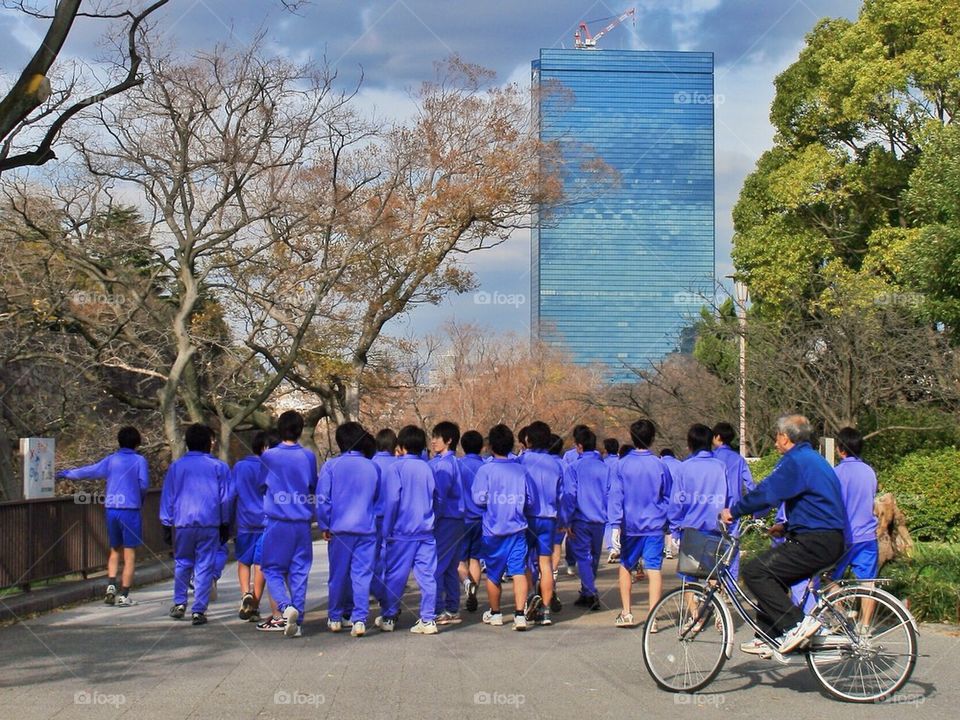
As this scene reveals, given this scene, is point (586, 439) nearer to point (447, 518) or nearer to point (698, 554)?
point (447, 518)

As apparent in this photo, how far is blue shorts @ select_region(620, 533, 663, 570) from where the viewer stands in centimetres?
1087

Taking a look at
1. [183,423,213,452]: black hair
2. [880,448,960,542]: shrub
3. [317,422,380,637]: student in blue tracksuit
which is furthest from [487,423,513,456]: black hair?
[880,448,960,542]: shrub

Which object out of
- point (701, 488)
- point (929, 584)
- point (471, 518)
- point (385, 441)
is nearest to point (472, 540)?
point (471, 518)

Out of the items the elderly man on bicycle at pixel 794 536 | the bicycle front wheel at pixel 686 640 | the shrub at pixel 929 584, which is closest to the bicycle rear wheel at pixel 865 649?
the elderly man on bicycle at pixel 794 536


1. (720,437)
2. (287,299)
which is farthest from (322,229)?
(720,437)

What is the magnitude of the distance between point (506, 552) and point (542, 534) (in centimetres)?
63

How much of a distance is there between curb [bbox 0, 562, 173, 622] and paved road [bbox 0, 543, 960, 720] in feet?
0.80

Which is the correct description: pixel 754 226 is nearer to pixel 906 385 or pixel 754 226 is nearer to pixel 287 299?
pixel 906 385

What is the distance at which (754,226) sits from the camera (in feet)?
A: 96.9

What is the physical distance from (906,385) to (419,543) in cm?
1363

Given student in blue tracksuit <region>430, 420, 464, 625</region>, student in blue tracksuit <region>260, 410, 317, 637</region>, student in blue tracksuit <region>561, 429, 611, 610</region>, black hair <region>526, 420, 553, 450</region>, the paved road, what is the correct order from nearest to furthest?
the paved road → student in blue tracksuit <region>260, 410, 317, 637</region> → student in blue tracksuit <region>430, 420, 464, 625</region> → black hair <region>526, 420, 553, 450</region> → student in blue tracksuit <region>561, 429, 611, 610</region>

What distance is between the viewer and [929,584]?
10797mm

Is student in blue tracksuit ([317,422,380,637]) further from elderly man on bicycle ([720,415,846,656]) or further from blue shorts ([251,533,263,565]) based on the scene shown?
elderly man on bicycle ([720,415,846,656])

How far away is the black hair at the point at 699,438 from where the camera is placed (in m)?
10.7
